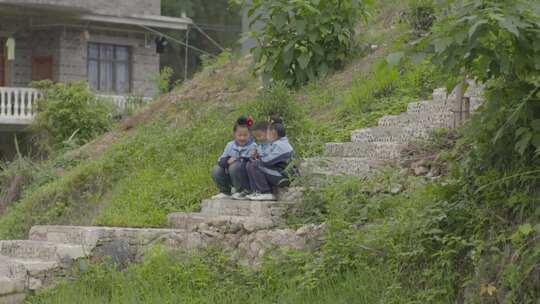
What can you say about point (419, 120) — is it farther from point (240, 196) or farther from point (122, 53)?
point (122, 53)

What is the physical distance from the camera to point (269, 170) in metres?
10.2

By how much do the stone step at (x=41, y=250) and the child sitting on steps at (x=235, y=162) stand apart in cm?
158

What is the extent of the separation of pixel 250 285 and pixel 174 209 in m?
2.60

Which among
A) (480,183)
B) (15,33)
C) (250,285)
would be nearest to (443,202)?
(480,183)

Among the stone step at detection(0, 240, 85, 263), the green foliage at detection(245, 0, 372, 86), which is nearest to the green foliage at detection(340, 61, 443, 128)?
the green foliage at detection(245, 0, 372, 86)

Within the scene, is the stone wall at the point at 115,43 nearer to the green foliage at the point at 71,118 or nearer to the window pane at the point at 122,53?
the window pane at the point at 122,53

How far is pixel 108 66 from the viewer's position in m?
27.8

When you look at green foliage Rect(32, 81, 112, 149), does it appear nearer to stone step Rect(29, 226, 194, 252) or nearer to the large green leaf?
the large green leaf

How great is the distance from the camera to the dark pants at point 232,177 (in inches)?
407

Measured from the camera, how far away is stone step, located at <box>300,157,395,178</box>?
1009 cm

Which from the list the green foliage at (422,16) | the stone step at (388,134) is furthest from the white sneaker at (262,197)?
the green foliage at (422,16)

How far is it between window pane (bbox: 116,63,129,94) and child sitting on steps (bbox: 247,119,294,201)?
18.1 m

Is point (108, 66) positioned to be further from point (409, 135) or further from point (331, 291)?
point (331, 291)

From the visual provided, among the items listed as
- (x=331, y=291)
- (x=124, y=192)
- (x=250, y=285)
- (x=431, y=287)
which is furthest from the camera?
(x=124, y=192)
